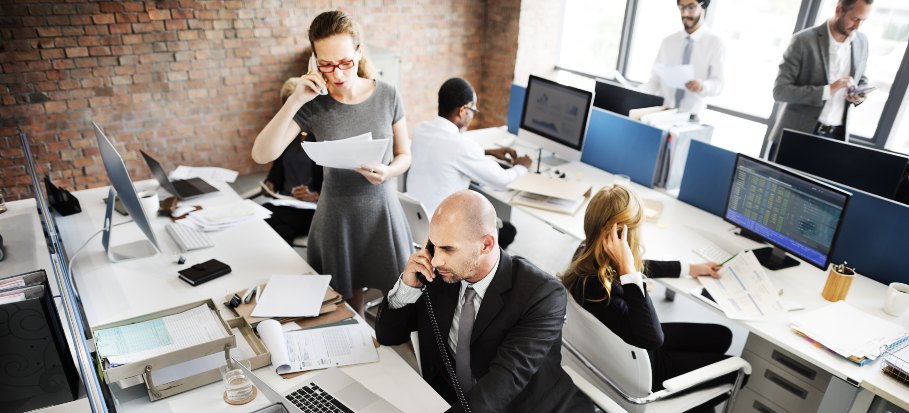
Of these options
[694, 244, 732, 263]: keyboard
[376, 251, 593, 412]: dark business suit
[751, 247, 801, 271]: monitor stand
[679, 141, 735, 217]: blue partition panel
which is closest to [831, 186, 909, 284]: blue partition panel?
[751, 247, 801, 271]: monitor stand

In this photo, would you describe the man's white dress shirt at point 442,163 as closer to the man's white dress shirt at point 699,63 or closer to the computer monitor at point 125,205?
the computer monitor at point 125,205

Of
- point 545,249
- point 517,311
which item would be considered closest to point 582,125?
point 545,249

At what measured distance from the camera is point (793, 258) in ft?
8.86

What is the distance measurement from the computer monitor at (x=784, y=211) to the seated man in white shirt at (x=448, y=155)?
1222 mm

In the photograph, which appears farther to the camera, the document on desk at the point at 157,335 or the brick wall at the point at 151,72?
the brick wall at the point at 151,72

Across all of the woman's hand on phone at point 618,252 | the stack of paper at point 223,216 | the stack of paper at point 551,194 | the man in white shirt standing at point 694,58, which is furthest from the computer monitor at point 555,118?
the stack of paper at point 223,216

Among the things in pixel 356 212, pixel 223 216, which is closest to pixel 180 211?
pixel 223 216

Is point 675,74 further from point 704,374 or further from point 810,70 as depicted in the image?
point 704,374

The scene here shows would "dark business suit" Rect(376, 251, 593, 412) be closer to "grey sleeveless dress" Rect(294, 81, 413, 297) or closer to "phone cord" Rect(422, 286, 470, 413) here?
"phone cord" Rect(422, 286, 470, 413)

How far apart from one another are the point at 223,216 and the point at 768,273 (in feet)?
8.30

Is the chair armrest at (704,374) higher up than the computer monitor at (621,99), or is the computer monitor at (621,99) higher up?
the computer monitor at (621,99)

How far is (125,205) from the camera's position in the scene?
2.30 meters

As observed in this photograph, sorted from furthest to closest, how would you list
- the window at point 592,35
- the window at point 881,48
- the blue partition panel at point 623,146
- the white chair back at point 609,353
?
the window at point 592,35, the window at point 881,48, the blue partition panel at point 623,146, the white chair back at point 609,353

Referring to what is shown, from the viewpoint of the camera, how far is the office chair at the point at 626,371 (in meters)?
1.89
